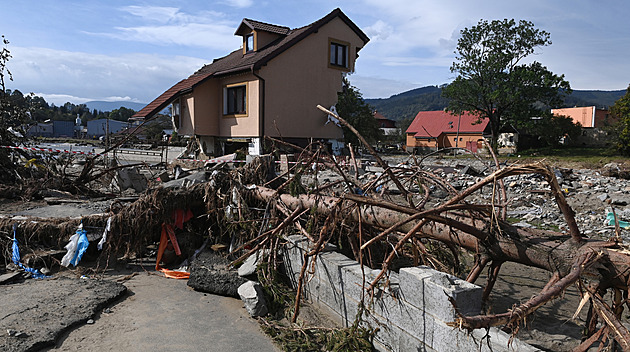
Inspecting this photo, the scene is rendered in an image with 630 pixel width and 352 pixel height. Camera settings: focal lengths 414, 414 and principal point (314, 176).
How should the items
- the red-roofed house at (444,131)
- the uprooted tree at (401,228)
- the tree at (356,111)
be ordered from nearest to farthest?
the uprooted tree at (401,228) → the tree at (356,111) → the red-roofed house at (444,131)

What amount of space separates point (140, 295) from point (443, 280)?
13.1 feet

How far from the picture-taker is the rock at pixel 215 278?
542 cm

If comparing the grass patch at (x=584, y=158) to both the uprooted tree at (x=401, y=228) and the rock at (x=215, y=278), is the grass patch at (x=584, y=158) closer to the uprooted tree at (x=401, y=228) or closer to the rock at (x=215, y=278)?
the uprooted tree at (x=401, y=228)

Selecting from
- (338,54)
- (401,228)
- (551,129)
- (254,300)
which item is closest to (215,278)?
(254,300)

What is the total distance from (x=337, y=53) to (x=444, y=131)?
31357 mm

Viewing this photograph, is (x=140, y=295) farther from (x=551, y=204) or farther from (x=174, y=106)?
(x=174, y=106)

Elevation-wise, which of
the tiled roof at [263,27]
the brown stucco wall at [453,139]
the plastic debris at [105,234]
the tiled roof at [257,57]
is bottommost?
the plastic debris at [105,234]

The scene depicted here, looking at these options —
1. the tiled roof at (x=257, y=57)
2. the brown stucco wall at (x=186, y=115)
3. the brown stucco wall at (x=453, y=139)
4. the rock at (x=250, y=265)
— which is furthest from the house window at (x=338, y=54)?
the brown stucco wall at (x=453, y=139)

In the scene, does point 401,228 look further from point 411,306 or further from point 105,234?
point 105,234

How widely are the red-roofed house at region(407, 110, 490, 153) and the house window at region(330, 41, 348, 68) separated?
990 inches

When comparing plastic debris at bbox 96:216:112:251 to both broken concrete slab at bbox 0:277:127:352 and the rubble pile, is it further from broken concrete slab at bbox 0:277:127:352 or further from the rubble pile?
broken concrete slab at bbox 0:277:127:352

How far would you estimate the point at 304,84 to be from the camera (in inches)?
770

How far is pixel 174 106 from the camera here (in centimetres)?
2184

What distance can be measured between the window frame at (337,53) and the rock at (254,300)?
16.5 m
